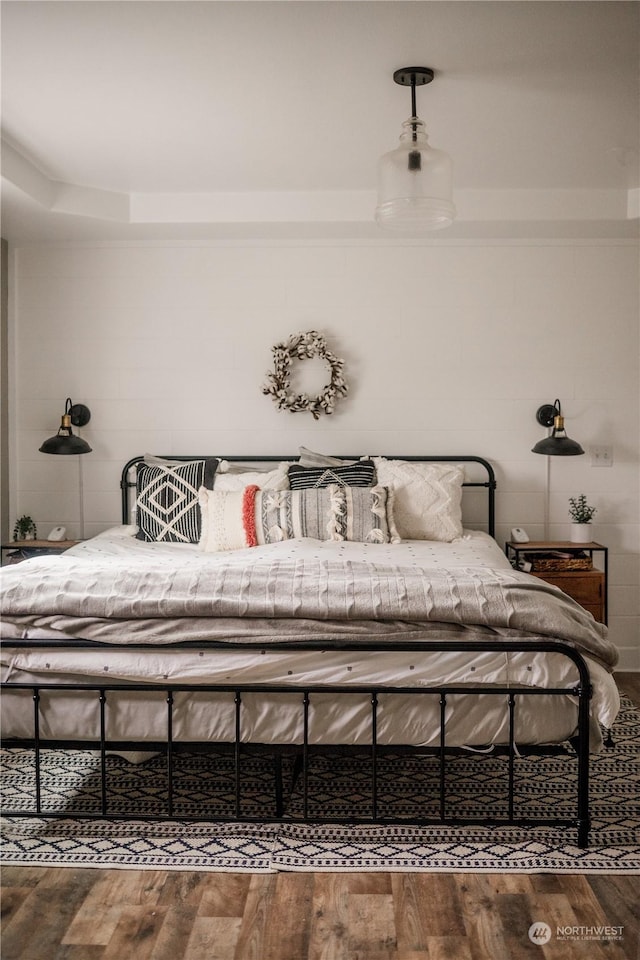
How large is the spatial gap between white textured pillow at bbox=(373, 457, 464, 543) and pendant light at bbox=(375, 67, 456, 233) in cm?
166

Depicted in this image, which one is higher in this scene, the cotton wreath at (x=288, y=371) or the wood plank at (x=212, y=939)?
the cotton wreath at (x=288, y=371)

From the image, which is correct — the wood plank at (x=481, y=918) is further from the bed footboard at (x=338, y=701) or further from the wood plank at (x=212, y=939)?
the wood plank at (x=212, y=939)

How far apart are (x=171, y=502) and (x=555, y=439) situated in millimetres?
2079

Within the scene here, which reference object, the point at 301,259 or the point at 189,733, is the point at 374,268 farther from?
the point at 189,733

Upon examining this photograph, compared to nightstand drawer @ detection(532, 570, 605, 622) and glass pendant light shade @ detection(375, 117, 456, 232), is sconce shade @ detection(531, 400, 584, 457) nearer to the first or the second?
nightstand drawer @ detection(532, 570, 605, 622)

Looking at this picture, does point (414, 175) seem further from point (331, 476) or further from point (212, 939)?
point (212, 939)

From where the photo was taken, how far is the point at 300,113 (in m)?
3.39

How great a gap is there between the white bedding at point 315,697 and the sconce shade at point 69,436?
7.10 feet

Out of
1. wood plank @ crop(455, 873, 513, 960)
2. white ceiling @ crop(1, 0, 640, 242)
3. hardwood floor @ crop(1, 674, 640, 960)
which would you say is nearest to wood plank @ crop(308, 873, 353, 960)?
hardwood floor @ crop(1, 674, 640, 960)

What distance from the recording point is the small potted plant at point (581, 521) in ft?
15.4

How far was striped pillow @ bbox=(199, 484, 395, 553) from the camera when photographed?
4176 mm

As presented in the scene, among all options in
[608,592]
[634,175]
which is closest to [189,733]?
[608,592]

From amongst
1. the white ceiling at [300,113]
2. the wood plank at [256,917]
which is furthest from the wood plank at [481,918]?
the white ceiling at [300,113]

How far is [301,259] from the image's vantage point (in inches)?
194
